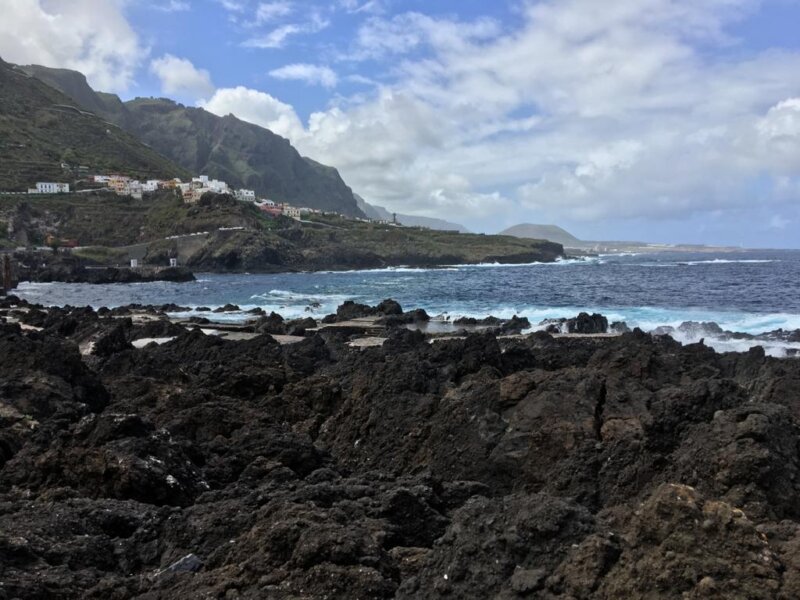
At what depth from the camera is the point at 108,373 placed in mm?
16859

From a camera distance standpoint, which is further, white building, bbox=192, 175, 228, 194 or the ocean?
white building, bbox=192, 175, 228, 194

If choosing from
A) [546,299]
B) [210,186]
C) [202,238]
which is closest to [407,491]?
[546,299]

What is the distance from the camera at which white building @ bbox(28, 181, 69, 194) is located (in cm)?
12581

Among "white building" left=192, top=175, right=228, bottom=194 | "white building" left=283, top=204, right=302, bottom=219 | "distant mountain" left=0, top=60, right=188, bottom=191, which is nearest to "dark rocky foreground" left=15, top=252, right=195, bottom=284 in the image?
"distant mountain" left=0, top=60, right=188, bottom=191

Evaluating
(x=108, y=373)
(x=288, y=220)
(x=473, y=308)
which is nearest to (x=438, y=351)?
(x=108, y=373)

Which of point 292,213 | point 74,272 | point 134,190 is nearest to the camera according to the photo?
point 74,272

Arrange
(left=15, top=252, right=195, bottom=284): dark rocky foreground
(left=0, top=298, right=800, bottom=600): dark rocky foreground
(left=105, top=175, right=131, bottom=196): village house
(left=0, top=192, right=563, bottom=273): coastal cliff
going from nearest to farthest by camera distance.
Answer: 1. (left=0, top=298, right=800, bottom=600): dark rocky foreground
2. (left=15, top=252, right=195, bottom=284): dark rocky foreground
3. (left=0, top=192, right=563, bottom=273): coastal cliff
4. (left=105, top=175, right=131, bottom=196): village house

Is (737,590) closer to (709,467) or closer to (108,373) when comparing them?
(709,467)

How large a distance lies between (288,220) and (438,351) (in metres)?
145

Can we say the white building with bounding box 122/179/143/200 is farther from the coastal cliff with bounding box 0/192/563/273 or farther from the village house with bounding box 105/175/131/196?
the coastal cliff with bounding box 0/192/563/273

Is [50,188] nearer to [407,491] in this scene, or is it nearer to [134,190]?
[134,190]

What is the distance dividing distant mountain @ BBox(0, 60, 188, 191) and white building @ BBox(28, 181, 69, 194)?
3079 millimetres

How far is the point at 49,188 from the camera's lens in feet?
418

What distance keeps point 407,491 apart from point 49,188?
142 metres
